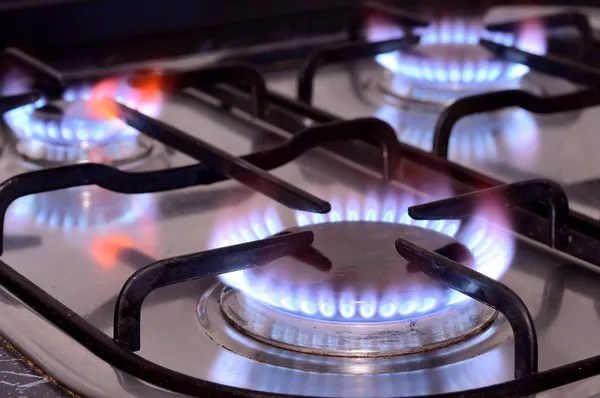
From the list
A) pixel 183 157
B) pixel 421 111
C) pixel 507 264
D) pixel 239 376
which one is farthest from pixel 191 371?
pixel 421 111

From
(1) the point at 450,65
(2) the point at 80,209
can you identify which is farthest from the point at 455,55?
(2) the point at 80,209

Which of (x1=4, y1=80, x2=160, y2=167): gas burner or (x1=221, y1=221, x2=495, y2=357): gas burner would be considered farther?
(x1=4, y1=80, x2=160, y2=167): gas burner

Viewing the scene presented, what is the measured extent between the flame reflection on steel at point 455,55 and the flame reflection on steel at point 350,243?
236 millimetres

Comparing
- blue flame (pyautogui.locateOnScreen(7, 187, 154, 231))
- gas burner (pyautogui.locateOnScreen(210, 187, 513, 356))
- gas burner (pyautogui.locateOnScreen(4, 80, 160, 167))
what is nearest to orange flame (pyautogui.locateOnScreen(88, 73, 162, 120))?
gas burner (pyautogui.locateOnScreen(4, 80, 160, 167))

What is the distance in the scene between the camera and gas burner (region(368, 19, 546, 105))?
0.99 m

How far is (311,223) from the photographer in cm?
71

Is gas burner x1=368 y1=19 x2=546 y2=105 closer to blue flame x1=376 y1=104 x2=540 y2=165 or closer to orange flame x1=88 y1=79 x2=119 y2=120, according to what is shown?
blue flame x1=376 y1=104 x2=540 y2=165

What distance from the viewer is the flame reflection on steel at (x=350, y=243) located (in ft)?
1.83

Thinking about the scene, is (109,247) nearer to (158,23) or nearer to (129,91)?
(129,91)

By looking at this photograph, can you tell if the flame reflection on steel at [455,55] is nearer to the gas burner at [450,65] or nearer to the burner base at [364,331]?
the gas burner at [450,65]

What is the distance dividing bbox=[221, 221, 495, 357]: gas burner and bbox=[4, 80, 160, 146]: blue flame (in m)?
0.34

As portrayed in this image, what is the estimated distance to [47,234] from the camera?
72 centimetres

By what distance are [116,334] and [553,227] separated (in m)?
0.31

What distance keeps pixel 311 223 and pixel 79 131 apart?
0.29 metres
